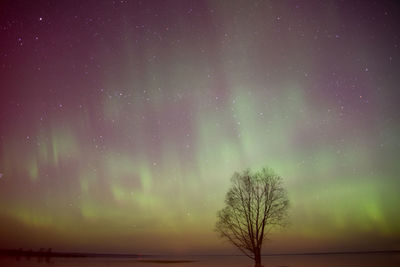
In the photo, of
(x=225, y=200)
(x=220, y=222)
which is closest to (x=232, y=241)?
(x=220, y=222)

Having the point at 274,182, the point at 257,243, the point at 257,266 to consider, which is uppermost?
the point at 274,182

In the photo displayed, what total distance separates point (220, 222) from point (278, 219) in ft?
19.7

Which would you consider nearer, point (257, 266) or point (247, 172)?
point (257, 266)

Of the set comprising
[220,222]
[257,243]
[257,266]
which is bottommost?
[257,266]

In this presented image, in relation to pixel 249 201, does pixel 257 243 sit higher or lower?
lower

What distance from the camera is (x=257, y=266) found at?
2797 centimetres

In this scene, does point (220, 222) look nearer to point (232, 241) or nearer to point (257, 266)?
point (232, 241)

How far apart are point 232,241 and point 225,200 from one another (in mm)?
4204

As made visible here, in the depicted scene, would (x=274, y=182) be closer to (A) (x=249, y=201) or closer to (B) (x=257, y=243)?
(A) (x=249, y=201)

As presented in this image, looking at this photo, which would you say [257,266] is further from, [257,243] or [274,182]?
[274,182]

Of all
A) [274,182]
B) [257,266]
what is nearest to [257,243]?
[257,266]

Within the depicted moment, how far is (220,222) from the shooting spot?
30.6 meters

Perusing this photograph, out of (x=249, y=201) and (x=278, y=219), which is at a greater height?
(x=249, y=201)

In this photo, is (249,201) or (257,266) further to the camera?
(249,201)
